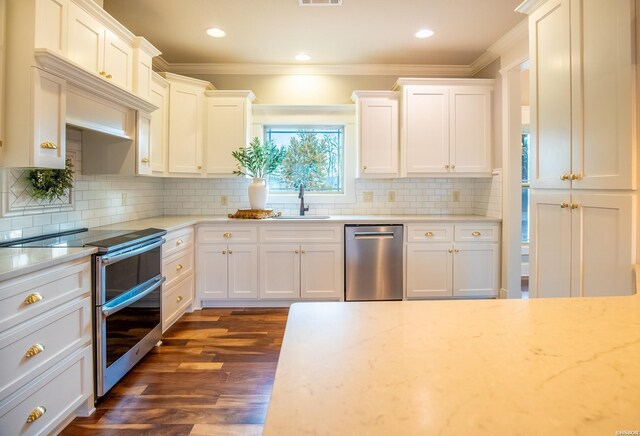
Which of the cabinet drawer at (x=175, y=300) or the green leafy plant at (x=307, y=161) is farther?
the green leafy plant at (x=307, y=161)

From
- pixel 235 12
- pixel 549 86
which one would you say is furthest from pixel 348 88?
pixel 549 86

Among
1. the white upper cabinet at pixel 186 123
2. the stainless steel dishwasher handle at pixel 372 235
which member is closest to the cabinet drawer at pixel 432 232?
the stainless steel dishwasher handle at pixel 372 235

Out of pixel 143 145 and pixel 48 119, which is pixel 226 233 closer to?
pixel 143 145

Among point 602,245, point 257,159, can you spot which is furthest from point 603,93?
point 257,159

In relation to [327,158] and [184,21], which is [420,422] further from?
[327,158]

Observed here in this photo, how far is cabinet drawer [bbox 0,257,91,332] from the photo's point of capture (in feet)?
4.52

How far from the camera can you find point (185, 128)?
368 centimetres

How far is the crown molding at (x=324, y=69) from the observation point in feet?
13.2

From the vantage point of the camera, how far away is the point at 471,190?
165 inches

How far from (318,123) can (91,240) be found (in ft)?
9.00

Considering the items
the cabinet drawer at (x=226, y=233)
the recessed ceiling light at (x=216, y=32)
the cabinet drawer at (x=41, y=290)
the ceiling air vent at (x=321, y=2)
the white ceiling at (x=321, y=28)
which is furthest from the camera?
the cabinet drawer at (x=226, y=233)

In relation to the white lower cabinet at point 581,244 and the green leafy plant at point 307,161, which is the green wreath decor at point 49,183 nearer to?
the green leafy plant at point 307,161

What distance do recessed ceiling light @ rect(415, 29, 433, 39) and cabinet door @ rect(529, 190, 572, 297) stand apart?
194 centimetres

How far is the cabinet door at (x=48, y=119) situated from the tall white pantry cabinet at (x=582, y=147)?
256 centimetres
